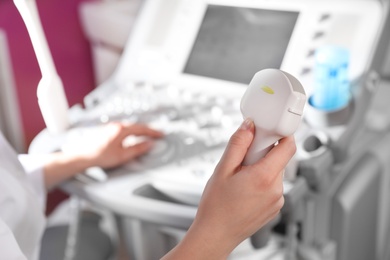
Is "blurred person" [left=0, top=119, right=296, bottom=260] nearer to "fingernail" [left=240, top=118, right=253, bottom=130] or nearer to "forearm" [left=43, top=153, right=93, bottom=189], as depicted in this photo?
"fingernail" [left=240, top=118, right=253, bottom=130]

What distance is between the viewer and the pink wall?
1501 mm

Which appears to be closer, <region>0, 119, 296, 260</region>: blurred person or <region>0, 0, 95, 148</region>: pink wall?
<region>0, 119, 296, 260</region>: blurred person

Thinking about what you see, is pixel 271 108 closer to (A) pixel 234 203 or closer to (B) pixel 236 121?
(A) pixel 234 203

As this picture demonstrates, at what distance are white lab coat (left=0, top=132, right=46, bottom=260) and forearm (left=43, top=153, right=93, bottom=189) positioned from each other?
25mm

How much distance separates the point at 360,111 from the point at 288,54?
0.52ft

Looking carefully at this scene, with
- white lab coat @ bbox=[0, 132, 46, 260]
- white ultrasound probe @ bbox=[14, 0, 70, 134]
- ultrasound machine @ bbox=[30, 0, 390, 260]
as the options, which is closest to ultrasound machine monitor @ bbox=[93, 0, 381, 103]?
ultrasound machine @ bbox=[30, 0, 390, 260]

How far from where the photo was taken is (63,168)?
0.95 m

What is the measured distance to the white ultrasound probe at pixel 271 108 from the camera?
0.60 metres

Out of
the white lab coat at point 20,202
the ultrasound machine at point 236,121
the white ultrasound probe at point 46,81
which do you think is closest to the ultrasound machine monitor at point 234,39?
the ultrasound machine at point 236,121

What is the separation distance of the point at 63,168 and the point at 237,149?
0.44 metres

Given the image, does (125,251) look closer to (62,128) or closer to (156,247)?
(156,247)

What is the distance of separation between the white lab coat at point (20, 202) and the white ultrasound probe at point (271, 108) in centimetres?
37

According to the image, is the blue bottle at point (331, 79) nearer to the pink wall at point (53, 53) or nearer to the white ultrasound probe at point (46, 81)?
the white ultrasound probe at point (46, 81)

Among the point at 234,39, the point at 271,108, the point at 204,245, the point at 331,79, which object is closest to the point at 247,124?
the point at 271,108
